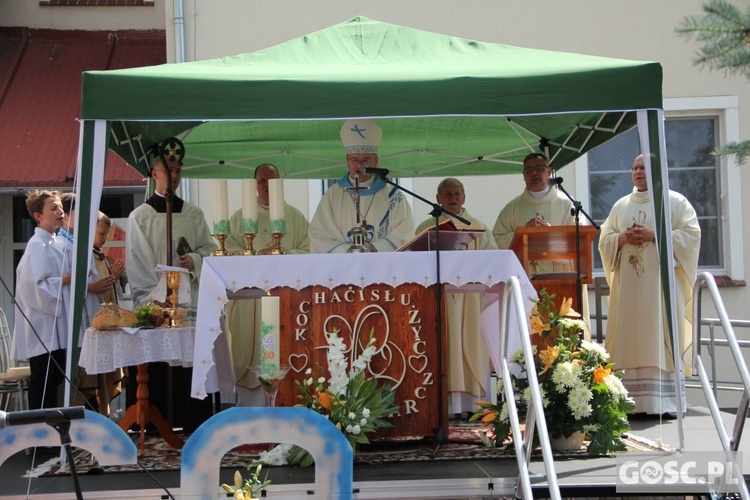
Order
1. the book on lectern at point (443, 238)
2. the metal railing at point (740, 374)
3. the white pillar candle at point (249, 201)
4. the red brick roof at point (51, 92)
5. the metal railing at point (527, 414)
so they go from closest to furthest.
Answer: the metal railing at point (527, 414)
the metal railing at point (740, 374)
the book on lectern at point (443, 238)
the white pillar candle at point (249, 201)
the red brick roof at point (51, 92)

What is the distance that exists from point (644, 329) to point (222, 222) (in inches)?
142

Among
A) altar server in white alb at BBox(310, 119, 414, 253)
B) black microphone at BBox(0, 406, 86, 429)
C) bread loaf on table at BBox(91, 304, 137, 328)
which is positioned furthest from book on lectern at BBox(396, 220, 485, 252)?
black microphone at BBox(0, 406, 86, 429)

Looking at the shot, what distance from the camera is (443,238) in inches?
249

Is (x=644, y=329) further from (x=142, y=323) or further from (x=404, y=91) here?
(x=142, y=323)

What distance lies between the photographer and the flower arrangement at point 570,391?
6.00 meters

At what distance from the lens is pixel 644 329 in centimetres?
820

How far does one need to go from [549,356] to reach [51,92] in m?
8.40

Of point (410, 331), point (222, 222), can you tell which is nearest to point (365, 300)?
point (410, 331)

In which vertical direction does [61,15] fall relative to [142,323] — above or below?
above

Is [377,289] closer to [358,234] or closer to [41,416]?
[358,234]

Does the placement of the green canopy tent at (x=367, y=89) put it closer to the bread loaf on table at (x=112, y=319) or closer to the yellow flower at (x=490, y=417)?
the bread loaf on table at (x=112, y=319)

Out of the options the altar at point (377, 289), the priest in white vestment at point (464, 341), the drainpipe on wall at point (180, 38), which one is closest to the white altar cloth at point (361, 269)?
the altar at point (377, 289)

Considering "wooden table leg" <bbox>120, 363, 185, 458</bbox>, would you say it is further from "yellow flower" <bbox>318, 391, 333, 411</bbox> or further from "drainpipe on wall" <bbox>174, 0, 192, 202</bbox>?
"drainpipe on wall" <bbox>174, 0, 192, 202</bbox>

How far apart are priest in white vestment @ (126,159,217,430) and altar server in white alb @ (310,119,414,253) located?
997 millimetres
